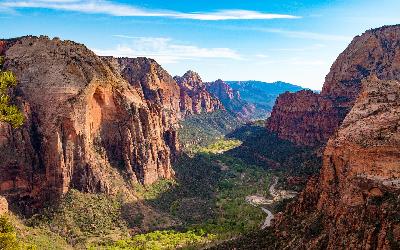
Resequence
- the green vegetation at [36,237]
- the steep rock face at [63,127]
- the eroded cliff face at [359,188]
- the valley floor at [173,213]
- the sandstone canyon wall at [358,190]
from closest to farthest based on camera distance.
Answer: the eroded cliff face at [359,188] → the sandstone canyon wall at [358,190] → the green vegetation at [36,237] → the valley floor at [173,213] → the steep rock face at [63,127]

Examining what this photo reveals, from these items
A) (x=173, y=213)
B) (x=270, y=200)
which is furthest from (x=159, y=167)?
(x=270, y=200)

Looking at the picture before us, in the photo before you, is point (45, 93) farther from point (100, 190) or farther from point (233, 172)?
point (233, 172)

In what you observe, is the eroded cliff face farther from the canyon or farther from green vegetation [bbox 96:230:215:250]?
green vegetation [bbox 96:230:215:250]

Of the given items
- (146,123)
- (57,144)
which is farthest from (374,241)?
(146,123)

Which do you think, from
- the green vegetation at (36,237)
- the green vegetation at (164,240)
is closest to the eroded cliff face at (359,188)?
the green vegetation at (164,240)

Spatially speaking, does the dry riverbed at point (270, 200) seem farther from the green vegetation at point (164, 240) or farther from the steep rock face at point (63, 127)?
the steep rock face at point (63, 127)
